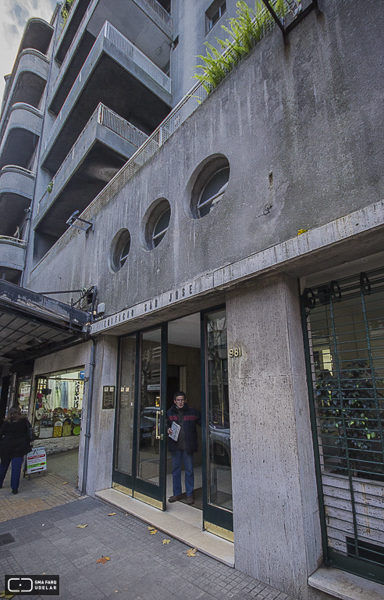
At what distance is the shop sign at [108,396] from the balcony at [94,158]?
7.63m

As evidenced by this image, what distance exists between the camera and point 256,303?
156 inches

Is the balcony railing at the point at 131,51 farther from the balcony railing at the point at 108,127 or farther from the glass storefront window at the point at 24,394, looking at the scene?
the glass storefront window at the point at 24,394

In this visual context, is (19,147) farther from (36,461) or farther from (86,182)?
(36,461)

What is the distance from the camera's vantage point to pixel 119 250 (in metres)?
7.86

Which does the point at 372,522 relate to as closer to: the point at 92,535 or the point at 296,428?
the point at 296,428

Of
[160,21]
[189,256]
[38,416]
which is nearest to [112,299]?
[189,256]

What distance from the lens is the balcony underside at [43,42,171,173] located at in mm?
10695

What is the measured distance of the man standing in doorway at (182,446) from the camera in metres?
5.78

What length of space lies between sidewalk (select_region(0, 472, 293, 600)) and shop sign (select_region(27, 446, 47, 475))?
227cm

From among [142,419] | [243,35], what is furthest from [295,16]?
[142,419]

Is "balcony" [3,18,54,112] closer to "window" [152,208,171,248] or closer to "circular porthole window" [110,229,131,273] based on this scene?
"circular porthole window" [110,229,131,273]

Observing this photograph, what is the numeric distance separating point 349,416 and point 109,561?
11.6ft

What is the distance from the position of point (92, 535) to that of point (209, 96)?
7.20 meters

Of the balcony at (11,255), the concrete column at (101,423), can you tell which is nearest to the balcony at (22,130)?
the balcony at (11,255)
